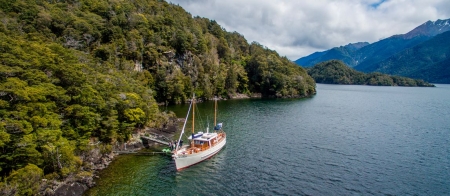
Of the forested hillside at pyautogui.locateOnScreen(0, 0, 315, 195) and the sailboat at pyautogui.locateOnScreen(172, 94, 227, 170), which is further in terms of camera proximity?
the sailboat at pyautogui.locateOnScreen(172, 94, 227, 170)

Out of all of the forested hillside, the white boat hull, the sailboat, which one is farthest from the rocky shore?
the white boat hull

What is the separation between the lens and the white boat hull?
33969 mm

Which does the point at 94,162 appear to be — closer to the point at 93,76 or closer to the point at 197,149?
the point at 197,149

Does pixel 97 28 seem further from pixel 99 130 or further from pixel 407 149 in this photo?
pixel 407 149

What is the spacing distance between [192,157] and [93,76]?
20027mm

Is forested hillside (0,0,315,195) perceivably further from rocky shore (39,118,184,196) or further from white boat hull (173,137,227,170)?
white boat hull (173,137,227,170)

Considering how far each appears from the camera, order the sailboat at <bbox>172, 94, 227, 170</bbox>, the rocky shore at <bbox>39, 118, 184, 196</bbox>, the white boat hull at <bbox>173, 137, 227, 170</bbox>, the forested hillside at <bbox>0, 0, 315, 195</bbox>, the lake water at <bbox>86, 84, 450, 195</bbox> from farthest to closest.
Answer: the sailboat at <bbox>172, 94, 227, 170</bbox> → the white boat hull at <bbox>173, 137, 227, 170</bbox> → the lake water at <bbox>86, 84, 450, 195</bbox> → the rocky shore at <bbox>39, 118, 184, 196</bbox> → the forested hillside at <bbox>0, 0, 315, 195</bbox>

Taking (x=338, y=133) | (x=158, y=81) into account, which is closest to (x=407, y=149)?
(x=338, y=133)

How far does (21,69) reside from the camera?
92.5 feet

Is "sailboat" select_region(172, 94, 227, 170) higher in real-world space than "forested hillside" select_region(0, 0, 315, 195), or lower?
lower

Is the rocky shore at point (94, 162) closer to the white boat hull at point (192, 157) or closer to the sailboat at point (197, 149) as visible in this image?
the sailboat at point (197, 149)

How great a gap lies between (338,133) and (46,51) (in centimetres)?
5483

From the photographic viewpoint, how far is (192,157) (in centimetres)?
3584

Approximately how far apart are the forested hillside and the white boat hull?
10.4 m
